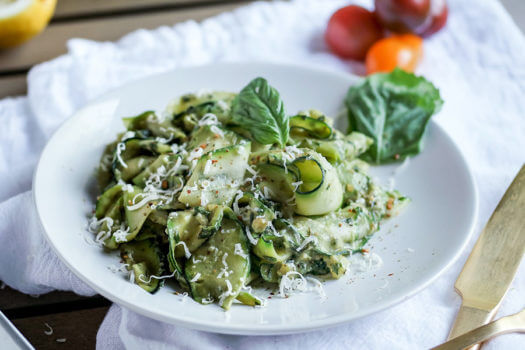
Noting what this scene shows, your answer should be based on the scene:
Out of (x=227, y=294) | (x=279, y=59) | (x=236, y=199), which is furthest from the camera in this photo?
(x=279, y=59)

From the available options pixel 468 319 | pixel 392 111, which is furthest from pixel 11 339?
pixel 392 111

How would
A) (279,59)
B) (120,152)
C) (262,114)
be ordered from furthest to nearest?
1. (279,59)
2. (120,152)
3. (262,114)

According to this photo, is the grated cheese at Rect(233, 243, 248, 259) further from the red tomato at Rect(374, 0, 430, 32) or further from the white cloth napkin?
the red tomato at Rect(374, 0, 430, 32)

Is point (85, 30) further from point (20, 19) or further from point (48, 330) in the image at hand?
point (48, 330)

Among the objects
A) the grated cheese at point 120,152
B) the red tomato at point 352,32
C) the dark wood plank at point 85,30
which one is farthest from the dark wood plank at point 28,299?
the red tomato at point 352,32

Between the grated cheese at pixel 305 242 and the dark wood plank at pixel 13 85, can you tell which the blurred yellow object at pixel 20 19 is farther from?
the grated cheese at pixel 305 242

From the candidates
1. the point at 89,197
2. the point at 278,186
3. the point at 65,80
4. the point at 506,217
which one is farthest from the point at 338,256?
the point at 65,80

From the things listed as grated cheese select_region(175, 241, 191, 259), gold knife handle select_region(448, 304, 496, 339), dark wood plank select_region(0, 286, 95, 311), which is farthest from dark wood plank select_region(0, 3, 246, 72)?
gold knife handle select_region(448, 304, 496, 339)
